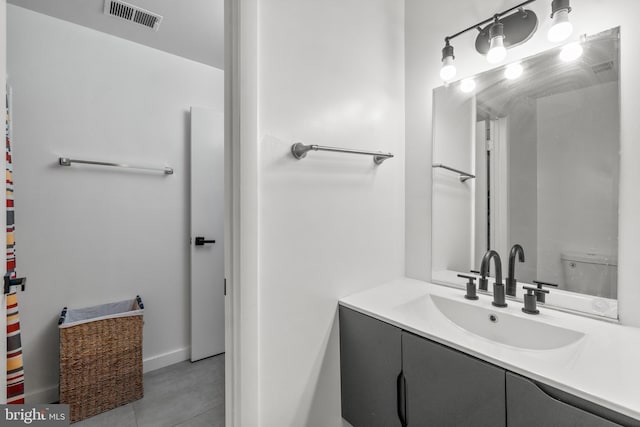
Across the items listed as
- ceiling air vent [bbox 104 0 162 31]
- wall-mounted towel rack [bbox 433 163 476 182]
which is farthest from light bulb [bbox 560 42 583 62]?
ceiling air vent [bbox 104 0 162 31]

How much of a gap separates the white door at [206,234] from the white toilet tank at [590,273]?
2.21 meters

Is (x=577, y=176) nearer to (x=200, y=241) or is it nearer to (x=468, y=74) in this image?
(x=468, y=74)

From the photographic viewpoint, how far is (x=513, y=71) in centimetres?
118

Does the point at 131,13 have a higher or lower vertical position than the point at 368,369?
higher

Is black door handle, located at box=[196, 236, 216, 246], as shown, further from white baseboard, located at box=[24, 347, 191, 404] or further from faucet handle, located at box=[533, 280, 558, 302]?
faucet handle, located at box=[533, 280, 558, 302]

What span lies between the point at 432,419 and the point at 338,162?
1.01 meters

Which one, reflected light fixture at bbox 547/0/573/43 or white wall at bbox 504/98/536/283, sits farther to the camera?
white wall at bbox 504/98/536/283

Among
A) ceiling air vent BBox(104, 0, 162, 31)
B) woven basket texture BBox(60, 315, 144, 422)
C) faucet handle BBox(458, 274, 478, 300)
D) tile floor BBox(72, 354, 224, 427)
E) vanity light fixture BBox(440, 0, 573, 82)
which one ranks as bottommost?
tile floor BBox(72, 354, 224, 427)

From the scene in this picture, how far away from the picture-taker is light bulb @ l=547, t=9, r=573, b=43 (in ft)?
3.16

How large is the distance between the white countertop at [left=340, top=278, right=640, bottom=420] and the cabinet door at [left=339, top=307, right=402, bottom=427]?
59 mm

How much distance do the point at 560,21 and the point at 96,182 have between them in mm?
2582

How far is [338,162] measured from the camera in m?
1.28

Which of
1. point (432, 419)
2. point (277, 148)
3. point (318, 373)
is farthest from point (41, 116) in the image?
point (432, 419)

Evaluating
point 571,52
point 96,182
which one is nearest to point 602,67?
point 571,52
